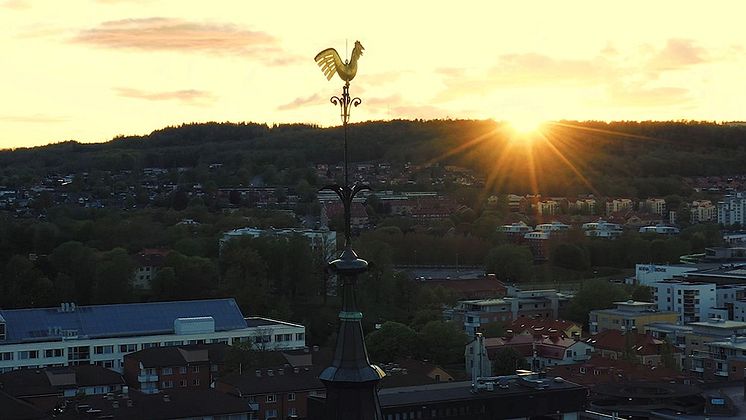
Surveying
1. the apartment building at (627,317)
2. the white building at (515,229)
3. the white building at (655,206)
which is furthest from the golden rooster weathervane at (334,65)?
the white building at (655,206)

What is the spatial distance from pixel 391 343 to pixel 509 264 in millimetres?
23300

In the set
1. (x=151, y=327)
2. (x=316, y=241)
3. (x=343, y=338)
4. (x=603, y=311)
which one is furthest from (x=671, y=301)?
(x=343, y=338)

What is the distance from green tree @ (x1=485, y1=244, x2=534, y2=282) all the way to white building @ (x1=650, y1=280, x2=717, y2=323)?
11.4m

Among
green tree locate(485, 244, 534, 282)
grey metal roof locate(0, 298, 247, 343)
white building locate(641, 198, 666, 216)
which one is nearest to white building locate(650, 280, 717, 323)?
green tree locate(485, 244, 534, 282)

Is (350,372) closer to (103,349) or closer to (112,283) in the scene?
(103,349)

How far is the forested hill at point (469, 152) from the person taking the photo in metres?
116

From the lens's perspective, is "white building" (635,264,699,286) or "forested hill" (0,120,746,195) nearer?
"white building" (635,264,699,286)

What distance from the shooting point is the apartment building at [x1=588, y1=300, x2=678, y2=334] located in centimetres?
4006

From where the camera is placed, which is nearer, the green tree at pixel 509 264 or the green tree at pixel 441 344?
the green tree at pixel 441 344

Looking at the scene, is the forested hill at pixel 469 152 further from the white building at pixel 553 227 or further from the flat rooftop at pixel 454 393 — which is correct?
the flat rooftop at pixel 454 393

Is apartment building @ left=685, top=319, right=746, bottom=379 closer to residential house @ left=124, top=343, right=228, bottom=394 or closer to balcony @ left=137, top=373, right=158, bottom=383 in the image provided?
residential house @ left=124, top=343, right=228, bottom=394

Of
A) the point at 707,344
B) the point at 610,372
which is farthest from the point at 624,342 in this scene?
the point at 610,372

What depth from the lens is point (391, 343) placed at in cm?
3422

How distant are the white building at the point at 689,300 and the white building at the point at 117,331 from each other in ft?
51.5
